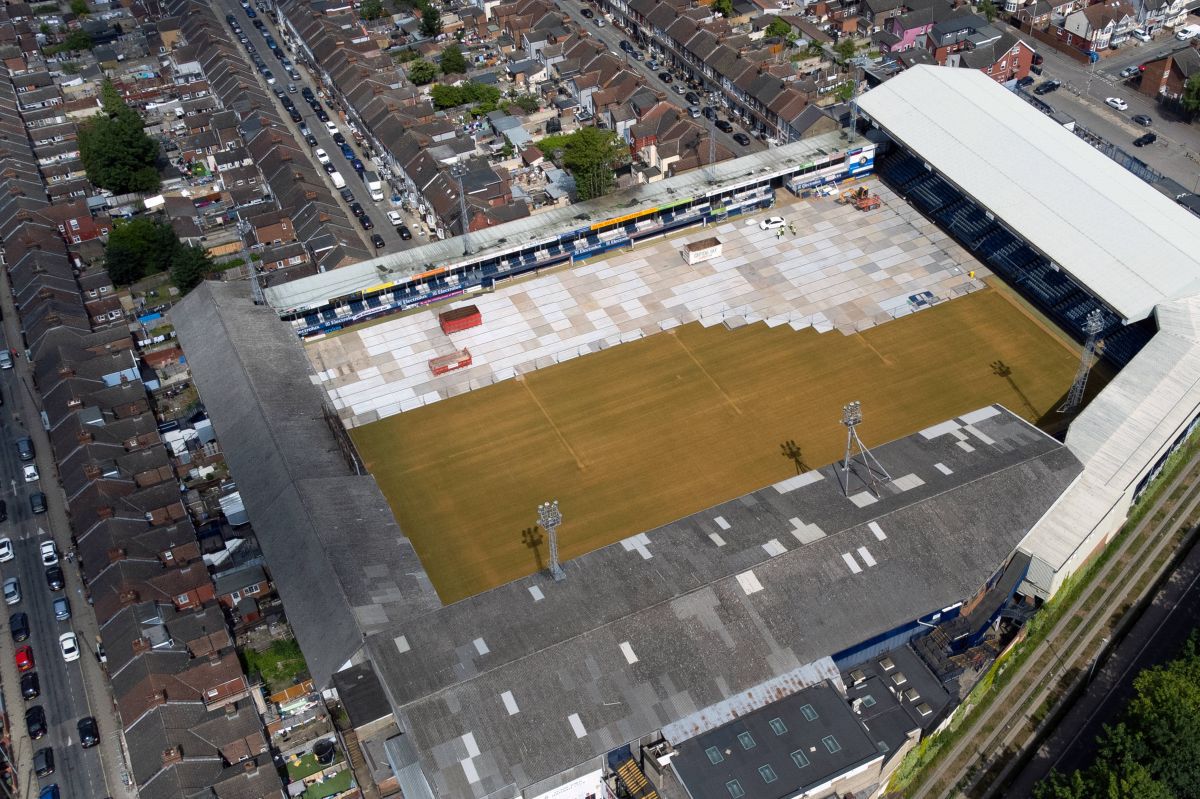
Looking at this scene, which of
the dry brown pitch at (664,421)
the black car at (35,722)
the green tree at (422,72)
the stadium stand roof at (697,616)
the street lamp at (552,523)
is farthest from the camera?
the green tree at (422,72)

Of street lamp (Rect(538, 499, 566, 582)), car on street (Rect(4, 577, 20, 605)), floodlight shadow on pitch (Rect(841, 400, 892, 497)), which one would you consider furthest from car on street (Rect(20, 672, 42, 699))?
floodlight shadow on pitch (Rect(841, 400, 892, 497))

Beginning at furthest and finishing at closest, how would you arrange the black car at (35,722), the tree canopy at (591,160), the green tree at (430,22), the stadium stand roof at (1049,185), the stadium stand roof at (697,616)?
the green tree at (430,22) < the tree canopy at (591,160) < the stadium stand roof at (1049,185) < the black car at (35,722) < the stadium stand roof at (697,616)

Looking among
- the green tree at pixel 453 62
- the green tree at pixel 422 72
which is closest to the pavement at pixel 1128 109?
the green tree at pixel 453 62

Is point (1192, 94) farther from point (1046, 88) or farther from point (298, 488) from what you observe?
point (298, 488)

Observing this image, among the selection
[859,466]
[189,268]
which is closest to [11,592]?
[189,268]

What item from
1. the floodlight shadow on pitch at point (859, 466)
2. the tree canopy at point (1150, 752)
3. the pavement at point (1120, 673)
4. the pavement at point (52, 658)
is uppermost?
the floodlight shadow on pitch at point (859, 466)

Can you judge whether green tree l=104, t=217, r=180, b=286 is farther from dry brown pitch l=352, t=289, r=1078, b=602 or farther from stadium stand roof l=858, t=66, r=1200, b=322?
stadium stand roof l=858, t=66, r=1200, b=322

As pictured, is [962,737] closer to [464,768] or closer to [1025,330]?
[464,768]

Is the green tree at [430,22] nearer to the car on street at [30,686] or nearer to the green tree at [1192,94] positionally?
the green tree at [1192,94]
